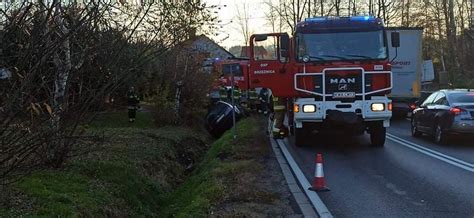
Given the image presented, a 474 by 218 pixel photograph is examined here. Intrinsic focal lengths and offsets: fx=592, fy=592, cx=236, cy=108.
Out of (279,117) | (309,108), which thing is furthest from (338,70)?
(279,117)

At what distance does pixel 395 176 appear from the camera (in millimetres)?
10664

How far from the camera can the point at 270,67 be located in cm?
1476

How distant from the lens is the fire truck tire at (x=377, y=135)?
14.9 meters

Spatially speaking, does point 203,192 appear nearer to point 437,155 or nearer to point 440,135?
point 437,155

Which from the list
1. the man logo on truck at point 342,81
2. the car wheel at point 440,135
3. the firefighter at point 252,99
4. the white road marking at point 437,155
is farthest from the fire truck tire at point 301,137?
the firefighter at point 252,99

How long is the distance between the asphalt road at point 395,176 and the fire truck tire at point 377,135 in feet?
0.79

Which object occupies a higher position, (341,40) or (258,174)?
(341,40)

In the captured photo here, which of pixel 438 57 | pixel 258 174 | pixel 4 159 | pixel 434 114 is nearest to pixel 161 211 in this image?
pixel 258 174

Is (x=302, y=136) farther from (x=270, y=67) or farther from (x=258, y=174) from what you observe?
(x=258, y=174)

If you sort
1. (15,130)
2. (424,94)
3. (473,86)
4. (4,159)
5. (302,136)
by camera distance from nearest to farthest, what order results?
(15,130) → (4,159) → (302,136) → (424,94) → (473,86)

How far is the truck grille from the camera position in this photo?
14141 millimetres

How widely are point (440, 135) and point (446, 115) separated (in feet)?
1.97

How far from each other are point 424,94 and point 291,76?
711 inches

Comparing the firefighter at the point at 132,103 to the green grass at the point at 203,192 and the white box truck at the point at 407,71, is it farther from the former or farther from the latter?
the white box truck at the point at 407,71
